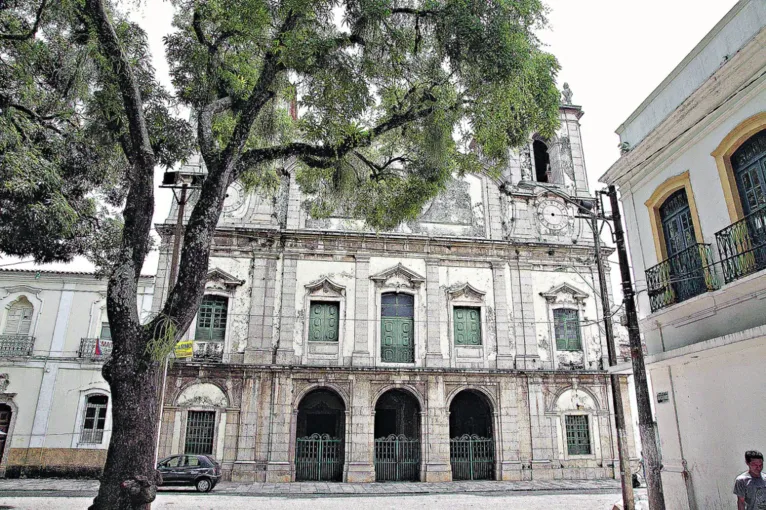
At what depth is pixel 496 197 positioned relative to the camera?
21.7 m

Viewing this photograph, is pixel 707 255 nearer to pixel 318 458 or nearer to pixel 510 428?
pixel 510 428

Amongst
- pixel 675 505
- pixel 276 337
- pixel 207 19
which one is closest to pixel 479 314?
pixel 276 337

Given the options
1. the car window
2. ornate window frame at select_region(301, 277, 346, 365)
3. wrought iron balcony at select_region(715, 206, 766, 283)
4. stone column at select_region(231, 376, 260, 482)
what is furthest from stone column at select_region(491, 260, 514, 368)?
wrought iron balcony at select_region(715, 206, 766, 283)

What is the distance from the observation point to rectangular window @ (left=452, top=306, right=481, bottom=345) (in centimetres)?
1977

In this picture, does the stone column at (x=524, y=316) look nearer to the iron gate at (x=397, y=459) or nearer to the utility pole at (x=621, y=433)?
the iron gate at (x=397, y=459)

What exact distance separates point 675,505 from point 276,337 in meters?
12.8

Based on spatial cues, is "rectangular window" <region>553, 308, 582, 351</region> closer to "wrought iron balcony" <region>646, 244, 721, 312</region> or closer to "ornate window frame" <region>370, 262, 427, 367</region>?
"ornate window frame" <region>370, 262, 427, 367</region>

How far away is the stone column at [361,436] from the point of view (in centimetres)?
1778

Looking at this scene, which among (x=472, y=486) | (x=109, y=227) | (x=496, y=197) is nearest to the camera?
(x=109, y=227)

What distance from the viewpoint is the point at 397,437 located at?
735 inches

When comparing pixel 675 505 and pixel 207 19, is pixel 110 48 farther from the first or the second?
pixel 675 505

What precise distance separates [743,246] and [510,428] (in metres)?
12.6

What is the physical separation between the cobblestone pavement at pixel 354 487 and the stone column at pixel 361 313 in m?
3.87

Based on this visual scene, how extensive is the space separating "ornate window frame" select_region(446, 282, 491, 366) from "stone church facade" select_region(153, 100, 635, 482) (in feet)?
0.16
